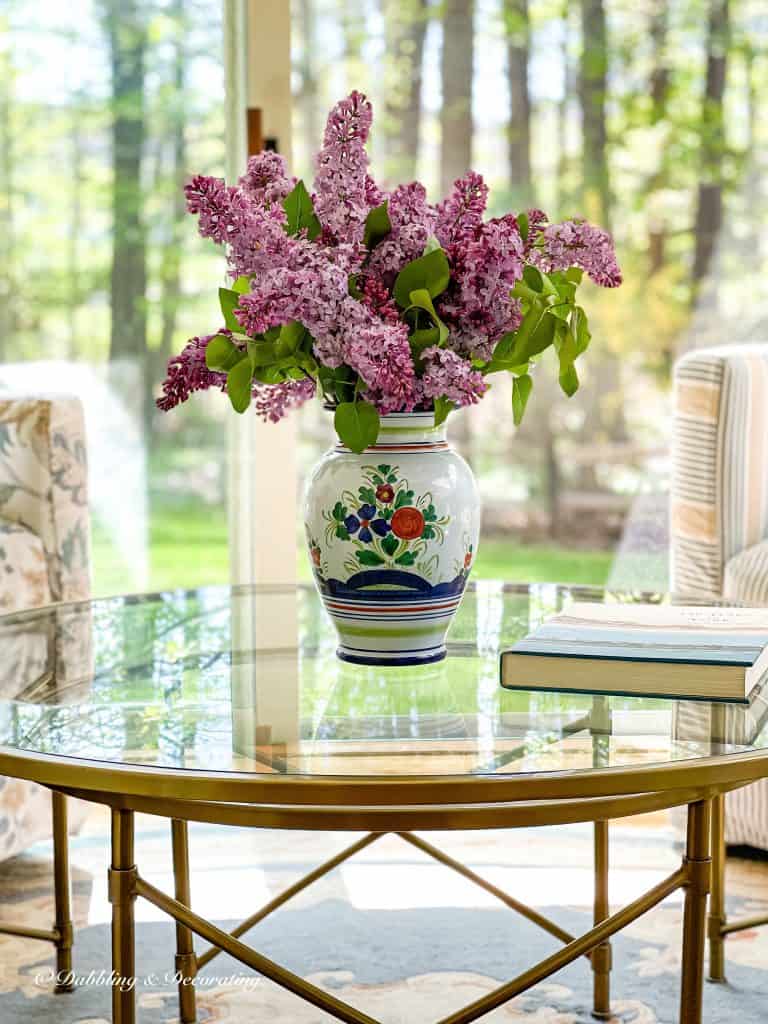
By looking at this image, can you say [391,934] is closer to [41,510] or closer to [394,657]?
[394,657]

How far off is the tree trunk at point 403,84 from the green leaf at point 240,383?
5.85 ft

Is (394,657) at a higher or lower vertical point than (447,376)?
lower

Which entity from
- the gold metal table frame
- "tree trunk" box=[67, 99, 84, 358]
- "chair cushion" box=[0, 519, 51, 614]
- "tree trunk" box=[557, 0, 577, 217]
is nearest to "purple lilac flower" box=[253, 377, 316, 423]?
the gold metal table frame

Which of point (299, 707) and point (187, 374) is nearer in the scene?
point (299, 707)

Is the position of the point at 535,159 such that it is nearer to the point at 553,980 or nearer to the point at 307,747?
the point at 553,980

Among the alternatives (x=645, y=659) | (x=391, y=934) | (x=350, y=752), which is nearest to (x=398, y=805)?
(x=350, y=752)

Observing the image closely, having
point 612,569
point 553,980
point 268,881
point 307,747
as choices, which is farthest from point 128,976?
point 612,569

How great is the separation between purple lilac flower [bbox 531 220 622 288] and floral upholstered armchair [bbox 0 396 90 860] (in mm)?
1032

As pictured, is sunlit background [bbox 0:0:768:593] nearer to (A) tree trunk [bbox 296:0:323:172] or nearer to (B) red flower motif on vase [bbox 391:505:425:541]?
(A) tree trunk [bbox 296:0:323:172]

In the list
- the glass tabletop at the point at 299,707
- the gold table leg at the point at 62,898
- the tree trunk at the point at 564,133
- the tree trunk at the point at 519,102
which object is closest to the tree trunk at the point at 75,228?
the tree trunk at the point at 519,102

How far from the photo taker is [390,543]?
1425mm

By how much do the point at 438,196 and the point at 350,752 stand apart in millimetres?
2176

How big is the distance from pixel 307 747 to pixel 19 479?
3.84 ft

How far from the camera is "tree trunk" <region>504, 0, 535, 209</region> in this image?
310 cm
